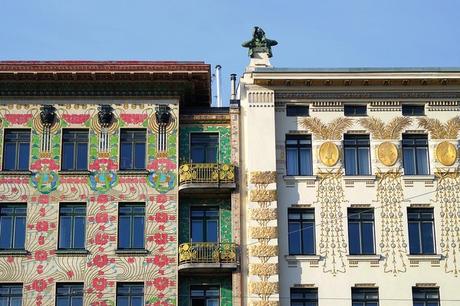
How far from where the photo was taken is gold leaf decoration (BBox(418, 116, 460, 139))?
42156 millimetres

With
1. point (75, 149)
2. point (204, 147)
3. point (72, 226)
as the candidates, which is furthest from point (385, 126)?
point (72, 226)

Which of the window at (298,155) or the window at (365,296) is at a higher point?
the window at (298,155)

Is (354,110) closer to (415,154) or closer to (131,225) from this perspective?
(415,154)

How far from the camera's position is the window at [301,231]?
4066 centimetres

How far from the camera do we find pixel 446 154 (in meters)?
41.8

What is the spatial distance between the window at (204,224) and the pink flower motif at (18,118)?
25.6 feet

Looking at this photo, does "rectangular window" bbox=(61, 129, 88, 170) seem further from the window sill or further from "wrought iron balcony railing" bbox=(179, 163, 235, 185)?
"wrought iron balcony railing" bbox=(179, 163, 235, 185)

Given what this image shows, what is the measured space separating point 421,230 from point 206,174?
898cm

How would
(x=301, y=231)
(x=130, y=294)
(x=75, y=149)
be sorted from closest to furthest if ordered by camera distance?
1. (x=130, y=294)
2. (x=301, y=231)
3. (x=75, y=149)

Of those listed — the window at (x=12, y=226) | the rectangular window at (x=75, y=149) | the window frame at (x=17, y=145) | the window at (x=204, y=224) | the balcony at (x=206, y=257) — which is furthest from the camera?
the rectangular window at (x=75, y=149)

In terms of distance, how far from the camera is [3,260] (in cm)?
3994

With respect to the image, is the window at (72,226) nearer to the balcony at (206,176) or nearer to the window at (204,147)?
the balcony at (206,176)

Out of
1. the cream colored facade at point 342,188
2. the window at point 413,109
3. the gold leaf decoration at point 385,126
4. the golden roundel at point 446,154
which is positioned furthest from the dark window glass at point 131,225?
the golden roundel at point 446,154

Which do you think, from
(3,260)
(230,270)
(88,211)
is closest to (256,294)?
(230,270)
